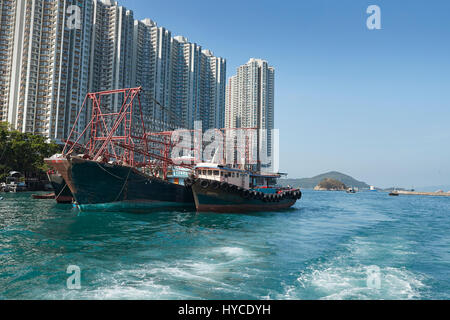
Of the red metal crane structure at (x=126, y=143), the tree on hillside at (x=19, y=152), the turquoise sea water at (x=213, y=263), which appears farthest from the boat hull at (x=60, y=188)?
the tree on hillside at (x=19, y=152)

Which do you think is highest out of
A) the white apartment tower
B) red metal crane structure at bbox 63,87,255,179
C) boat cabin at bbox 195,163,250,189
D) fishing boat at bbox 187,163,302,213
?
the white apartment tower

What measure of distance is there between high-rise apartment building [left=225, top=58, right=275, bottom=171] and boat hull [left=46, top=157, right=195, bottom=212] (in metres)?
98.7

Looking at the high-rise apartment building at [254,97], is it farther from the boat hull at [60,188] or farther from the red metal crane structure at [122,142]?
the boat hull at [60,188]

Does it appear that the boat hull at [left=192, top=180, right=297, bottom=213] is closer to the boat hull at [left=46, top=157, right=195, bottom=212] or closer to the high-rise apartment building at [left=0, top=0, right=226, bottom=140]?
the boat hull at [left=46, top=157, right=195, bottom=212]

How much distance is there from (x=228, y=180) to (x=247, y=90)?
10808cm

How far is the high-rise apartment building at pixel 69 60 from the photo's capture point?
8062 centimetres

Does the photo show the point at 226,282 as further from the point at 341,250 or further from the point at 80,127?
the point at 80,127

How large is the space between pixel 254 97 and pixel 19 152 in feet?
306

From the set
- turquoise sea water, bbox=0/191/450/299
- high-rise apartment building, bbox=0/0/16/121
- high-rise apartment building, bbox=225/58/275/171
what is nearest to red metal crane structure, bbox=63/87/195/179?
turquoise sea water, bbox=0/191/450/299

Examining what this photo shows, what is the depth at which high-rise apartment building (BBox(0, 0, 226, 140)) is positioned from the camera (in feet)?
265

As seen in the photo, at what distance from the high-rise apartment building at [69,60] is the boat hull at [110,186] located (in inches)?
1705

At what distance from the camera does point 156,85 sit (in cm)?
10619

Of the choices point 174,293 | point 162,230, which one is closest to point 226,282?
point 174,293

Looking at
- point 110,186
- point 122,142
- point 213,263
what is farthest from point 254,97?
point 213,263
